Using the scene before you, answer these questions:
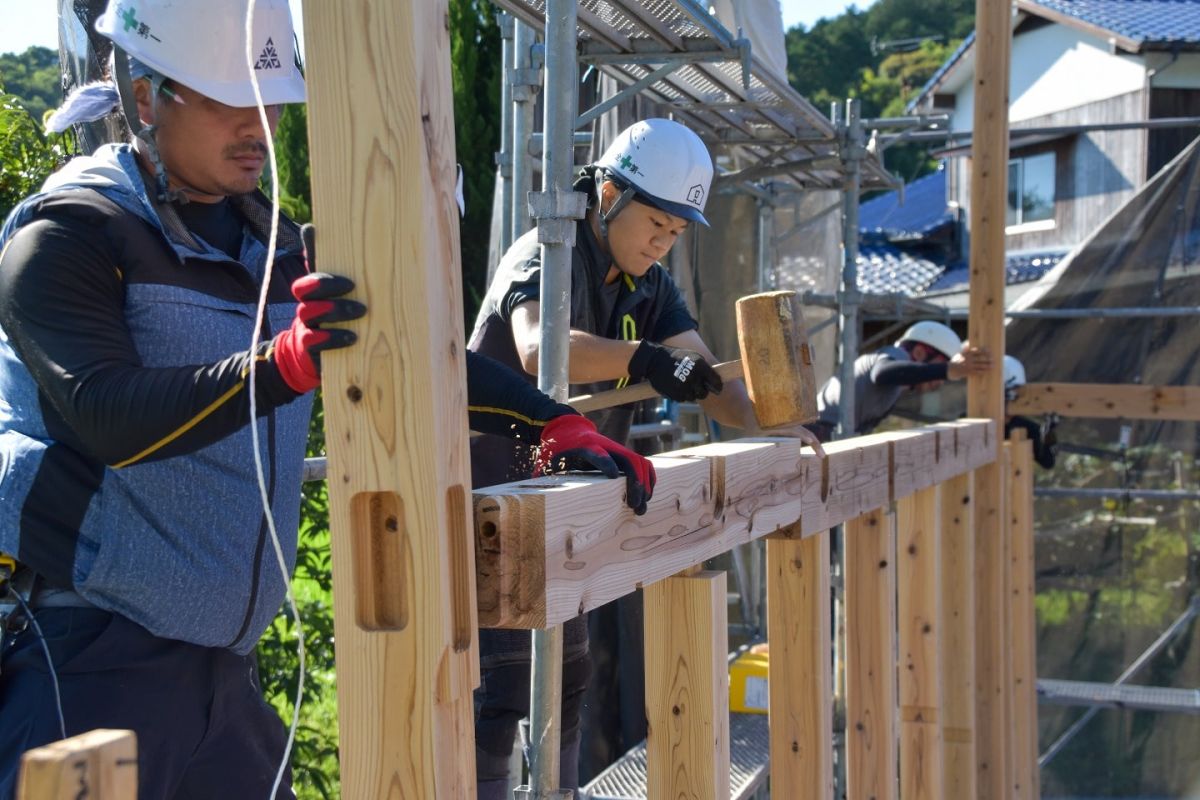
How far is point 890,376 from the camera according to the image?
6719mm

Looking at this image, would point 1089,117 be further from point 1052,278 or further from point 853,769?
point 853,769

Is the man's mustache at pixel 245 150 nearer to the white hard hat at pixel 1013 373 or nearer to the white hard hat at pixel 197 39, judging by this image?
the white hard hat at pixel 197 39

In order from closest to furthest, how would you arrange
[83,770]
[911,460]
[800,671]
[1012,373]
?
[83,770]
[800,671]
[911,460]
[1012,373]

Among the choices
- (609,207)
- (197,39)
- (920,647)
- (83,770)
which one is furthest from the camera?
(920,647)

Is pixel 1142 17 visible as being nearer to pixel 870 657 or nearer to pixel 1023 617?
pixel 1023 617

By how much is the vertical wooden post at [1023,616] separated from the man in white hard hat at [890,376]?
0.58 meters

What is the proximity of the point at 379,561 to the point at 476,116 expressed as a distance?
695cm

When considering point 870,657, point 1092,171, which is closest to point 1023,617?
point 870,657

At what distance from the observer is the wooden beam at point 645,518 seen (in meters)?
1.52

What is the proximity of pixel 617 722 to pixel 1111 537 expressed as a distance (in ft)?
16.1

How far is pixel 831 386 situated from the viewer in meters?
7.18

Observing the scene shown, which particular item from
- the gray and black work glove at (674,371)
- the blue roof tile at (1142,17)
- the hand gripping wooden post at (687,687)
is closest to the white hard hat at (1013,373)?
the gray and black work glove at (674,371)

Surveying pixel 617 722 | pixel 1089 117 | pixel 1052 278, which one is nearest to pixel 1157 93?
pixel 1089 117

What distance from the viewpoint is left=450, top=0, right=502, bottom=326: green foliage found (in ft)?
26.1
